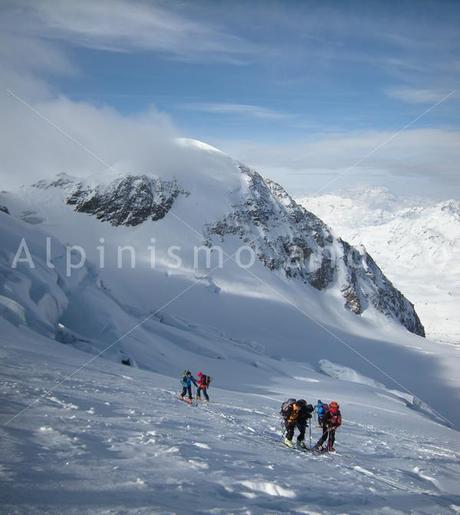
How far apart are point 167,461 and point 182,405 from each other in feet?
25.7

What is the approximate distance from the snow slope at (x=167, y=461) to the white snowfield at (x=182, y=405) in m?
0.04

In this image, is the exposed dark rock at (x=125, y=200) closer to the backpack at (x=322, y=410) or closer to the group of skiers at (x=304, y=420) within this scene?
the backpack at (x=322, y=410)

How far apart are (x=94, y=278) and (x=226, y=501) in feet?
146

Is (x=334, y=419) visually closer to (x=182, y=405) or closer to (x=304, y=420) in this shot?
(x=304, y=420)

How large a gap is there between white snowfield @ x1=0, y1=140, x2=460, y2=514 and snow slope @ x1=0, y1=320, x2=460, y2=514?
4cm

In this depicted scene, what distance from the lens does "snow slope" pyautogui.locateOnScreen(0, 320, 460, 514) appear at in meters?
6.55

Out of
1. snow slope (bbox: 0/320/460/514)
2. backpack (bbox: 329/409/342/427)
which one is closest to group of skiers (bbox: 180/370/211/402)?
snow slope (bbox: 0/320/460/514)

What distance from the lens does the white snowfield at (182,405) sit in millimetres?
7211

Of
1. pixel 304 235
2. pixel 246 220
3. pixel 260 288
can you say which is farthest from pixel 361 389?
pixel 304 235

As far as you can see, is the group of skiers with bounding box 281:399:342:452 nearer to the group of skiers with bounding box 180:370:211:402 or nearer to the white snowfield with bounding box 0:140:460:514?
the white snowfield with bounding box 0:140:460:514

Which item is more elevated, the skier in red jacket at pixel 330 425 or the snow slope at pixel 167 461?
the skier in red jacket at pixel 330 425

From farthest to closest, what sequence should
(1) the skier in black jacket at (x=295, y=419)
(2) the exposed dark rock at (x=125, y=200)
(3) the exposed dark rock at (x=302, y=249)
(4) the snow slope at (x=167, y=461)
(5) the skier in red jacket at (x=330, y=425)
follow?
(3) the exposed dark rock at (x=302, y=249)
(2) the exposed dark rock at (x=125, y=200)
(5) the skier in red jacket at (x=330, y=425)
(1) the skier in black jacket at (x=295, y=419)
(4) the snow slope at (x=167, y=461)

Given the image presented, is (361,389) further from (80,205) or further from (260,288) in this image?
(80,205)

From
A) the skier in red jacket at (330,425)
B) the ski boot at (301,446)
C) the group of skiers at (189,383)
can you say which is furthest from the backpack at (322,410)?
the group of skiers at (189,383)
